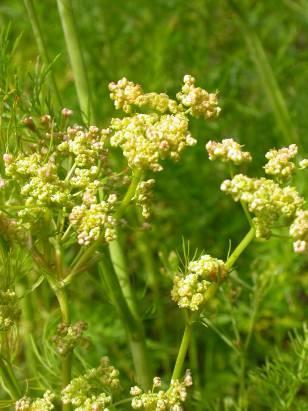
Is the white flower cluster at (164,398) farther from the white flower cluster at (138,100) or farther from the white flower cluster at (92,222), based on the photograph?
the white flower cluster at (138,100)

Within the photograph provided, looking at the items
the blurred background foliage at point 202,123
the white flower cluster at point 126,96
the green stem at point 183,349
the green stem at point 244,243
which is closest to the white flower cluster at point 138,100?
the white flower cluster at point 126,96

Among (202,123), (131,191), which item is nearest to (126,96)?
(131,191)

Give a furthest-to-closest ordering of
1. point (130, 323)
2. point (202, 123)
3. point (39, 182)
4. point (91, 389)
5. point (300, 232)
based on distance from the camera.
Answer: point (202, 123) → point (130, 323) → point (91, 389) → point (39, 182) → point (300, 232)

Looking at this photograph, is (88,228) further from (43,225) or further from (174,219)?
(174,219)

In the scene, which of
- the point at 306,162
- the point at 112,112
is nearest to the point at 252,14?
the point at 112,112

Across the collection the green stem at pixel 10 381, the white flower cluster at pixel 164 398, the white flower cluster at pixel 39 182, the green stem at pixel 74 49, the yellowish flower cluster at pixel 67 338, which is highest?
the green stem at pixel 74 49

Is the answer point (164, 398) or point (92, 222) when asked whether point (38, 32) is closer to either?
point (92, 222)
